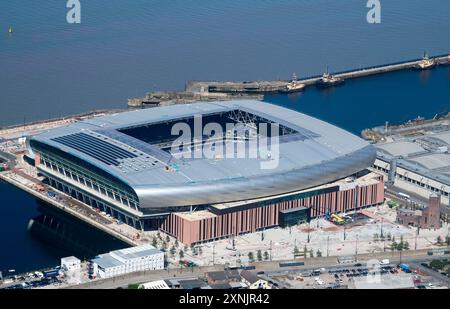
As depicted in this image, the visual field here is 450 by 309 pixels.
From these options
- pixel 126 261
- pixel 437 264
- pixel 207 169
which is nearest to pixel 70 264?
pixel 126 261

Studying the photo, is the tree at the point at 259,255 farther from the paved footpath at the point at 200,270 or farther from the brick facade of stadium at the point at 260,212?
the brick facade of stadium at the point at 260,212

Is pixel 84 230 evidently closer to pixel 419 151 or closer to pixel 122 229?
pixel 122 229

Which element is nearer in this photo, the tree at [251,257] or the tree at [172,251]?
the tree at [251,257]

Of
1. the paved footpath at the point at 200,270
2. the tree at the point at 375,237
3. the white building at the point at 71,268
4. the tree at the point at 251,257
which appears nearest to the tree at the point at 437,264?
the paved footpath at the point at 200,270

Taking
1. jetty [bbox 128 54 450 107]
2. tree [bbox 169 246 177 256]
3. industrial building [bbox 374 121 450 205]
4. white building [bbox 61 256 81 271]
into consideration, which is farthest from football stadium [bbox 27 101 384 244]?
jetty [bbox 128 54 450 107]

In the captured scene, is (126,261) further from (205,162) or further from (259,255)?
(205,162)
